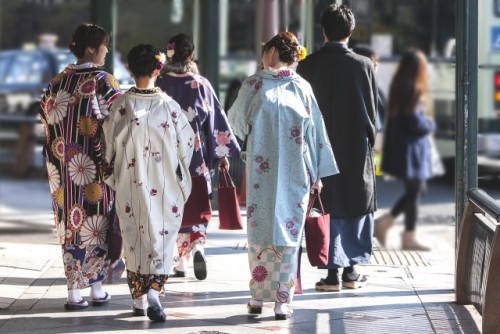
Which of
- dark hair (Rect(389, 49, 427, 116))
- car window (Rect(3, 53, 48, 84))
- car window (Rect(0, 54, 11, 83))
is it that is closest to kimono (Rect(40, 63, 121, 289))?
dark hair (Rect(389, 49, 427, 116))

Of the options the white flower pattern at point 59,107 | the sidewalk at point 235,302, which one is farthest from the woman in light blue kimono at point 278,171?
the white flower pattern at point 59,107

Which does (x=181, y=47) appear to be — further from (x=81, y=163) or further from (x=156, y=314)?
(x=156, y=314)

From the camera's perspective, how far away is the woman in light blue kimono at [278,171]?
6.26m

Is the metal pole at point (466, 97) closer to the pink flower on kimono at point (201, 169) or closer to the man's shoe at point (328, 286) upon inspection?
the man's shoe at point (328, 286)

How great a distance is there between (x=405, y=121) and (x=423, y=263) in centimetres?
143

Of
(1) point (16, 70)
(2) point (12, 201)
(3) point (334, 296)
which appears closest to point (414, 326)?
(3) point (334, 296)

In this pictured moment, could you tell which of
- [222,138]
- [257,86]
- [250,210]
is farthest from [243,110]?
[222,138]

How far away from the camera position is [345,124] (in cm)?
703

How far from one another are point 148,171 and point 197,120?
1232 millimetres

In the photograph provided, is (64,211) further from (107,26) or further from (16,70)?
(16,70)

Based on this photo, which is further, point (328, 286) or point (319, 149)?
point (328, 286)

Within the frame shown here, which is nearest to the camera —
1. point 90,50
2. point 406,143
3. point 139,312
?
point 139,312

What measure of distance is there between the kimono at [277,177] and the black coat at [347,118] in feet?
2.33

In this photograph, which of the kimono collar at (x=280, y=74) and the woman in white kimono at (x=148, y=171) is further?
the kimono collar at (x=280, y=74)
